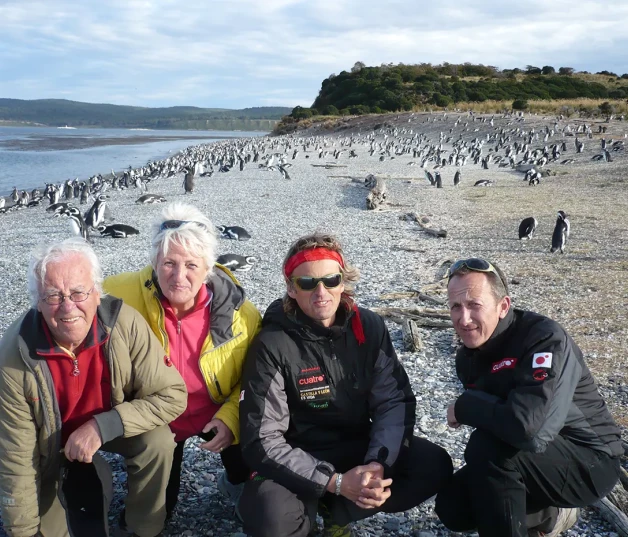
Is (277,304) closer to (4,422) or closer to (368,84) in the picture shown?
(4,422)

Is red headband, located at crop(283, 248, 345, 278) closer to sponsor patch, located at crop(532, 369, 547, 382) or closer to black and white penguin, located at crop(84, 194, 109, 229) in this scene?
sponsor patch, located at crop(532, 369, 547, 382)

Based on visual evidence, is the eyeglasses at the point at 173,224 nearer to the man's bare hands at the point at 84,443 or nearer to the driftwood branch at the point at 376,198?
the man's bare hands at the point at 84,443

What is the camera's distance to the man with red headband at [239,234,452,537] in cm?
230

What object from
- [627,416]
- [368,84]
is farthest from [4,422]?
[368,84]

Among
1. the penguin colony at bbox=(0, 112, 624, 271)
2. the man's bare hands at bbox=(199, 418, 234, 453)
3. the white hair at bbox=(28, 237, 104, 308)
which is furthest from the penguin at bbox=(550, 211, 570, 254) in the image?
the white hair at bbox=(28, 237, 104, 308)

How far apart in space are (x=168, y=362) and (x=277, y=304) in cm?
55

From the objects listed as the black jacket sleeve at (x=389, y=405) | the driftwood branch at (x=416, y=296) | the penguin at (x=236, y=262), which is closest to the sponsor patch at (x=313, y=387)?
the black jacket sleeve at (x=389, y=405)

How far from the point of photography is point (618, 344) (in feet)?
15.8

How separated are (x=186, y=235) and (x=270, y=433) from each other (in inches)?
36.7

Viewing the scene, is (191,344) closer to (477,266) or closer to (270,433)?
(270,433)

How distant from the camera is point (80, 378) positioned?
2.23 metres

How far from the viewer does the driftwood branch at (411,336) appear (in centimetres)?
474

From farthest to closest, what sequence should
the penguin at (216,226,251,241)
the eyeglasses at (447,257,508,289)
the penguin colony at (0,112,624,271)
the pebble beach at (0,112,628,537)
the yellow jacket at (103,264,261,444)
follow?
the penguin colony at (0,112,624,271) < the penguin at (216,226,251,241) < the pebble beach at (0,112,628,537) < the yellow jacket at (103,264,261,444) < the eyeglasses at (447,257,508,289)

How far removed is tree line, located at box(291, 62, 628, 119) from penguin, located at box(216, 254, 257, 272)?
40452mm
